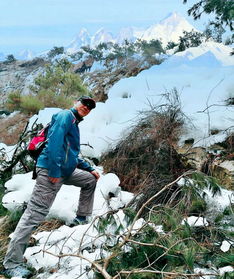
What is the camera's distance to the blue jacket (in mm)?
4035

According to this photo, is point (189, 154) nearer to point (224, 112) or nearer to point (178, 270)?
point (224, 112)

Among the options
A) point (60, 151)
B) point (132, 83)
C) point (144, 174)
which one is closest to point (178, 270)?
point (60, 151)

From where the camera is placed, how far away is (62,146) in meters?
4.11

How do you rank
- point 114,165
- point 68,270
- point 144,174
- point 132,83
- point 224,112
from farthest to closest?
point 132,83
point 224,112
point 114,165
point 144,174
point 68,270

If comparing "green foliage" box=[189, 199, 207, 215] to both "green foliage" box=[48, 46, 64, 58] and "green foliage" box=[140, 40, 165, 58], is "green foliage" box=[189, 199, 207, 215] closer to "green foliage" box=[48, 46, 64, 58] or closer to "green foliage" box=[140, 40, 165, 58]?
"green foliage" box=[140, 40, 165, 58]

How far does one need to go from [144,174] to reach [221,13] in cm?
316

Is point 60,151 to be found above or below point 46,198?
above

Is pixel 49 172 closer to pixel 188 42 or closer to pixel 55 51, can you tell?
pixel 188 42

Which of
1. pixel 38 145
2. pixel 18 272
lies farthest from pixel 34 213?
pixel 38 145

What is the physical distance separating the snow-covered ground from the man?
9.7 inches

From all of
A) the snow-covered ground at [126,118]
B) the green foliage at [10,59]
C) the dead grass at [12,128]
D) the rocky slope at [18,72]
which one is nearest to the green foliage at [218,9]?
the snow-covered ground at [126,118]

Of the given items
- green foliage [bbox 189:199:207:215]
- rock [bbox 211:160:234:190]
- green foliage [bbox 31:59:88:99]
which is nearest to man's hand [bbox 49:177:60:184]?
green foliage [bbox 189:199:207:215]

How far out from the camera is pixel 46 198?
13.7 ft

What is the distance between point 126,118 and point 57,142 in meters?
3.57
